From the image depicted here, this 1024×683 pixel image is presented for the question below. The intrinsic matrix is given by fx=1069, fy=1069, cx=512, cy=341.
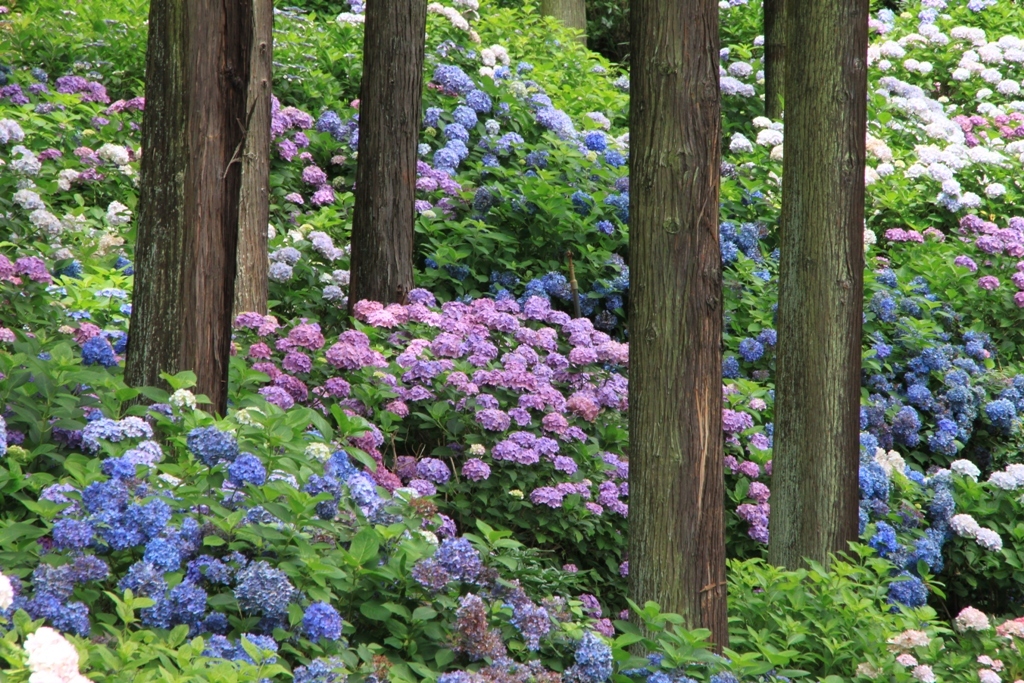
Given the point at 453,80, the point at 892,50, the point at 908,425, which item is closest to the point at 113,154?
the point at 453,80

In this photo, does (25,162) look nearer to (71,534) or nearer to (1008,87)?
(71,534)

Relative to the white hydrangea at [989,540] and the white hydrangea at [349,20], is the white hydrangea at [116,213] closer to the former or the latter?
the white hydrangea at [349,20]

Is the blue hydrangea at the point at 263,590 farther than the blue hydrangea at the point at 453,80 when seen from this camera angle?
No

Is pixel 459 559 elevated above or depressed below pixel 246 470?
below

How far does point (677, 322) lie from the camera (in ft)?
11.7

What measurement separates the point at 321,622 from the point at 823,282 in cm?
300

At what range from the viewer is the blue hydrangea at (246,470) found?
282cm

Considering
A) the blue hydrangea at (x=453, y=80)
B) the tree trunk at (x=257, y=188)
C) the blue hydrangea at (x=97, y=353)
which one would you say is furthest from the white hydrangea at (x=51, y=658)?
the blue hydrangea at (x=453, y=80)

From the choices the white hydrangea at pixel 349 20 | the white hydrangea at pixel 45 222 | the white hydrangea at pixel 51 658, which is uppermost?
the white hydrangea at pixel 349 20

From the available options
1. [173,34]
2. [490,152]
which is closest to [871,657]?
[173,34]

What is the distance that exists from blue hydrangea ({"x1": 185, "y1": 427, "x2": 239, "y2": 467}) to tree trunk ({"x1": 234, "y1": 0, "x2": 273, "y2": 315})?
7.79 ft

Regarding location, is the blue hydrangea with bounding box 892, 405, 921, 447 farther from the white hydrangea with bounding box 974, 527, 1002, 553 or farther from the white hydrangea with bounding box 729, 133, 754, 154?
the white hydrangea with bounding box 729, 133, 754, 154

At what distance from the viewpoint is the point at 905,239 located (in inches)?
312

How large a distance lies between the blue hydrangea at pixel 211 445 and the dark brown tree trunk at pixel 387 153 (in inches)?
109
